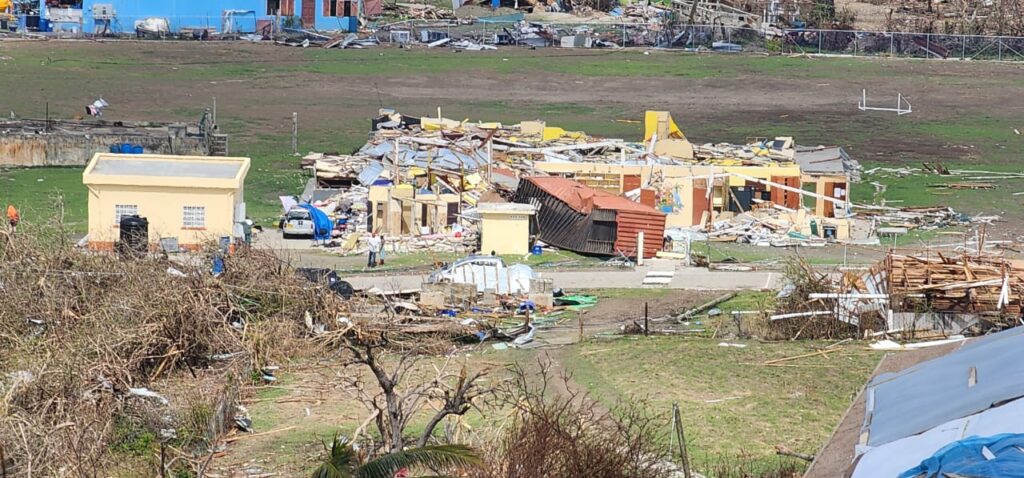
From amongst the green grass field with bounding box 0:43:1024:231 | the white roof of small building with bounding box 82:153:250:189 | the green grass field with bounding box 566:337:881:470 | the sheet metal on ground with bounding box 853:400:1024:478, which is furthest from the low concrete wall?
the sheet metal on ground with bounding box 853:400:1024:478

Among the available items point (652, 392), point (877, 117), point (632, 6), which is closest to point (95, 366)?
point (652, 392)

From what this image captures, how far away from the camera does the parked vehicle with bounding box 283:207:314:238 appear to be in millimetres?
38094

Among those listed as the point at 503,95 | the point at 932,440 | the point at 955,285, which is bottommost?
the point at 955,285

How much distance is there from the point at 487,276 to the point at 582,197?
758cm

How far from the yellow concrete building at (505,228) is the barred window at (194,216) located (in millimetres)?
5522

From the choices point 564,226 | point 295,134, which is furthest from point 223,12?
point 564,226

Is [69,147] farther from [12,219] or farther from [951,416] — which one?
[951,416]

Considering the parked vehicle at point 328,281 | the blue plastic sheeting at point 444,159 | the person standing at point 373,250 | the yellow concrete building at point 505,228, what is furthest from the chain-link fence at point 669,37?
the parked vehicle at point 328,281

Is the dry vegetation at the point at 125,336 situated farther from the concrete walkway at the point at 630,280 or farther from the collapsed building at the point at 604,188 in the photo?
the collapsed building at the point at 604,188

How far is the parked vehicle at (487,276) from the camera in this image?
102ft

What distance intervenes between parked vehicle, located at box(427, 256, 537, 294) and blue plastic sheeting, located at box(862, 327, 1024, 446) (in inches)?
569

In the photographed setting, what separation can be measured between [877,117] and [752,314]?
32330 mm

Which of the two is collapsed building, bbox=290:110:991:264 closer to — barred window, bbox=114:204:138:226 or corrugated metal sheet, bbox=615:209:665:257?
corrugated metal sheet, bbox=615:209:665:257

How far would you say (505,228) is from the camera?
36656mm
